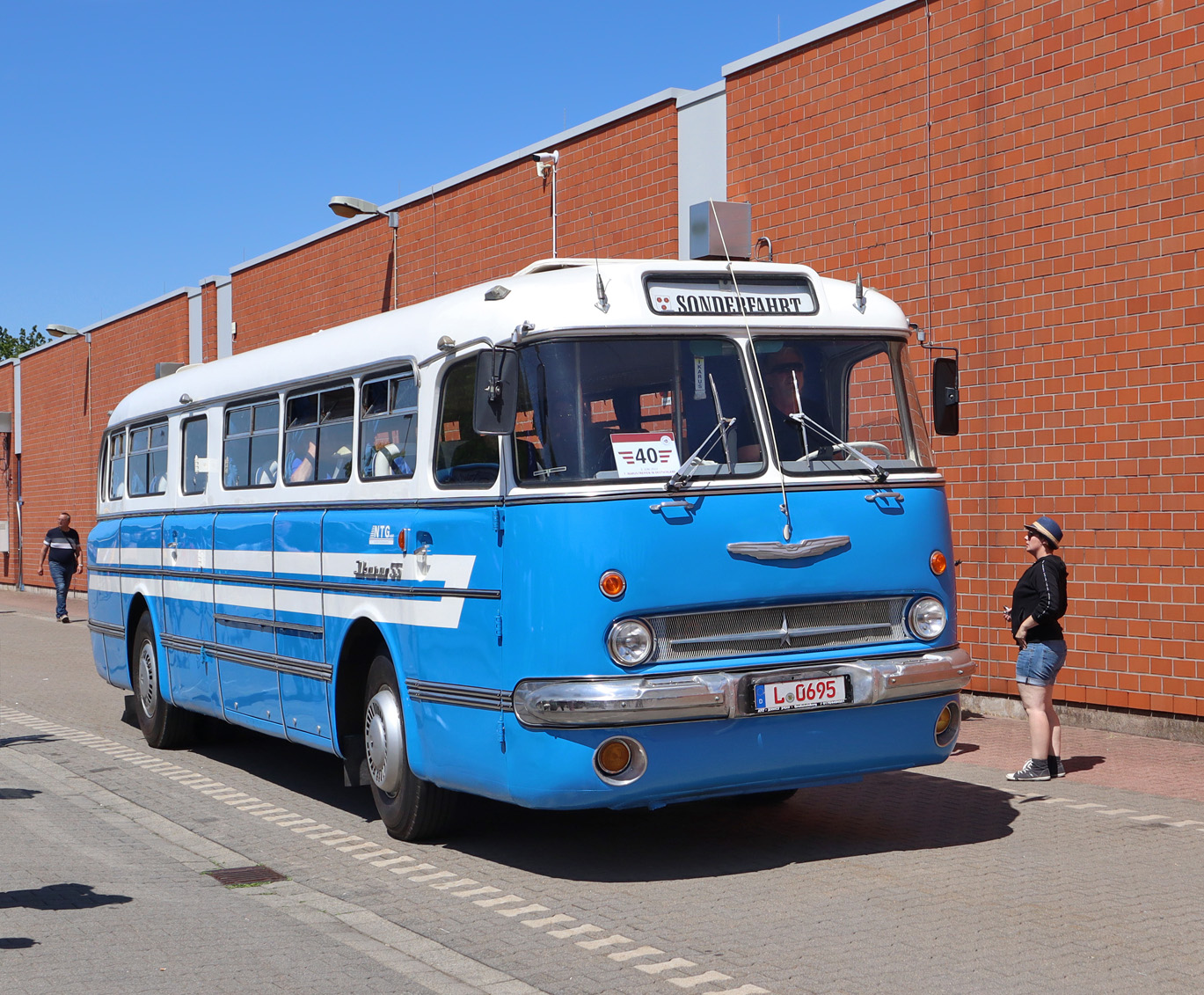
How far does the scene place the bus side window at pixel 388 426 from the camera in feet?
26.6

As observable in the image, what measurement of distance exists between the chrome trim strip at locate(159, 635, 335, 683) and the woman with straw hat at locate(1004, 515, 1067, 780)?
440cm

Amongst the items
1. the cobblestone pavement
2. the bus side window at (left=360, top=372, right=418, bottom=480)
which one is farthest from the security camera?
the bus side window at (left=360, top=372, right=418, bottom=480)

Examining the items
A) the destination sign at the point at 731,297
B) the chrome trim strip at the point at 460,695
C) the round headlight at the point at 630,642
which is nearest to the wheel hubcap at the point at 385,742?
the chrome trim strip at the point at 460,695

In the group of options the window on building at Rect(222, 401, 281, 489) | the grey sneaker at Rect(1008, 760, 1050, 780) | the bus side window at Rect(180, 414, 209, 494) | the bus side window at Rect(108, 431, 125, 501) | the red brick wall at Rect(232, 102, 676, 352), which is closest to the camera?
the grey sneaker at Rect(1008, 760, 1050, 780)

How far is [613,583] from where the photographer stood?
679 centimetres

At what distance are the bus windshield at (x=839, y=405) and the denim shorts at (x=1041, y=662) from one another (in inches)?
93.8

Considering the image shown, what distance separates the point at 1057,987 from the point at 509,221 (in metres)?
16.3

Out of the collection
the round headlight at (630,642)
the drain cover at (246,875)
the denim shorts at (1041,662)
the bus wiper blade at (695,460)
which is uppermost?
the bus wiper blade at (695,460)

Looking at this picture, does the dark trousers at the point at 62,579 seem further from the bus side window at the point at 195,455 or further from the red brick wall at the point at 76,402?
the bus side window at the point at 195,455

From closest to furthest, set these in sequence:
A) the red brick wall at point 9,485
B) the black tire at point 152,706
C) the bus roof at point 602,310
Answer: the bus roof at point 602,310 < the black tire at point 152,706 < the red brick wall at point 9,485

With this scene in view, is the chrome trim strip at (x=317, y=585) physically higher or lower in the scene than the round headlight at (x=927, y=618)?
higher

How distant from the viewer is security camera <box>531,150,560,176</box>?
19.3 m

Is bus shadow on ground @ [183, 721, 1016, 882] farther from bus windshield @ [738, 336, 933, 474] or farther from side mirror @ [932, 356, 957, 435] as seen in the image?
side mirror @ [932, 356, 957, 435]

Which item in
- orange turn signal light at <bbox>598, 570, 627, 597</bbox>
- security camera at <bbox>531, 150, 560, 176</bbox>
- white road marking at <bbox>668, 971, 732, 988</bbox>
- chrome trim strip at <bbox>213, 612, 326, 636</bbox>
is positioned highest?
security camera at <bbox>531, 150, 560, 176</bbox>
